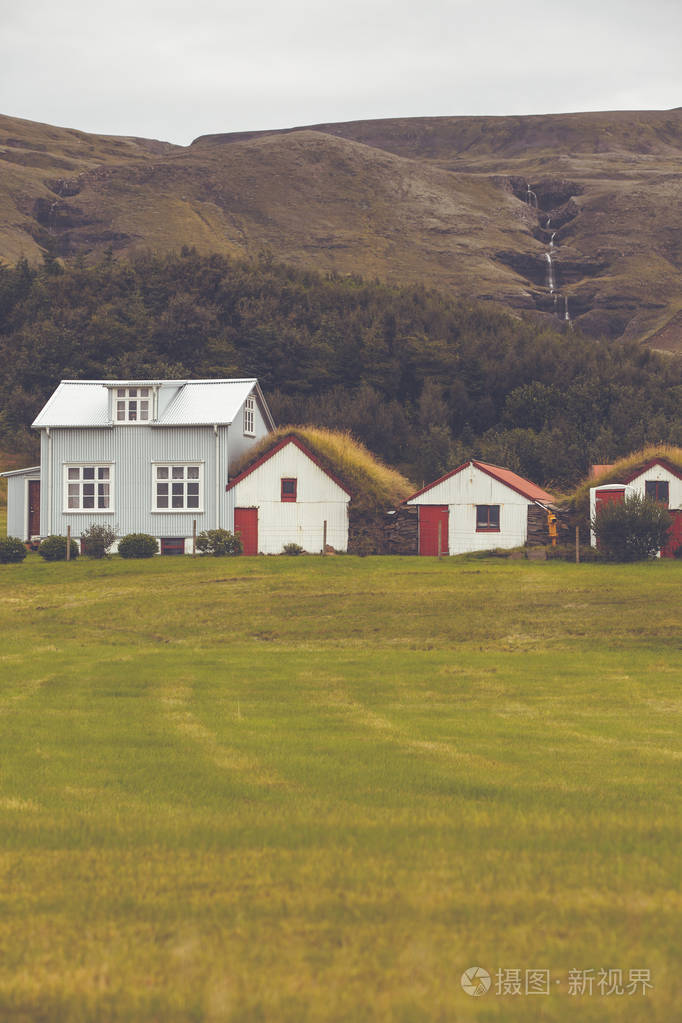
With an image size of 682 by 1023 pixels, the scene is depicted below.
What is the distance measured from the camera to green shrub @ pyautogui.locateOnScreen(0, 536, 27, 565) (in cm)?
4028

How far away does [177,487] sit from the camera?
46.4m

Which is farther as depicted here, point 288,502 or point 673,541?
point 288,502

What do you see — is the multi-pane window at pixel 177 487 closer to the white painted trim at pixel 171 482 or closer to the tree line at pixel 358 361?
the white painted trim at pixel 171 482

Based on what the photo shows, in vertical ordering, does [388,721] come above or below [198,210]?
below

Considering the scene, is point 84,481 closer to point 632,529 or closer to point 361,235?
point 632,529

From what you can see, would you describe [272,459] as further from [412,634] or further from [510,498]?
[412,634]

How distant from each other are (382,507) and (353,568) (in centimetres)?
741

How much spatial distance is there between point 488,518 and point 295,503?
8303 mm

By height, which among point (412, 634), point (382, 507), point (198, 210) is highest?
point (198, 210)

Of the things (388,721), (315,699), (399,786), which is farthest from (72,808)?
(315,699)

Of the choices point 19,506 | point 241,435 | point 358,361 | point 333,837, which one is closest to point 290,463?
point 241,435

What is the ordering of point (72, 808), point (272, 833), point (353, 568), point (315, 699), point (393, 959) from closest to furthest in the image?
point (393, 959)
point (272, 833)
point (72, 808)
point (315, 699)
point (353, 568)

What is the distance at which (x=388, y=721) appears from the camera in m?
13.7

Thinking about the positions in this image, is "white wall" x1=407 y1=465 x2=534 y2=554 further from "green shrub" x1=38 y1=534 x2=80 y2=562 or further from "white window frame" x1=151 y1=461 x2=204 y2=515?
"green shrub" x1=38 y1=534 x2=80 y2=562
